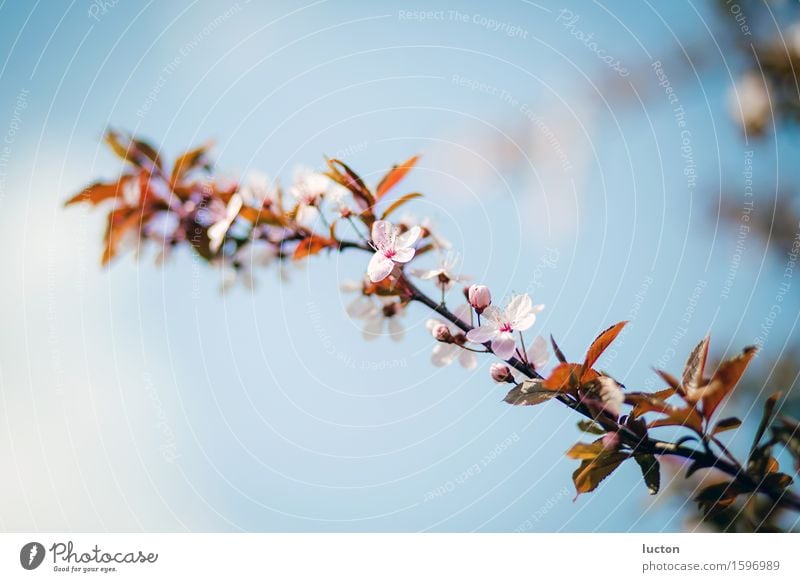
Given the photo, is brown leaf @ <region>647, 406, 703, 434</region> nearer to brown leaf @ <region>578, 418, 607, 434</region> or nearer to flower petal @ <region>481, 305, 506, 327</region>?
brown leaf @ <region>578, 418, 607, 434</region>

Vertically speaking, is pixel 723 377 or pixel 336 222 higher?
pixel 336 222

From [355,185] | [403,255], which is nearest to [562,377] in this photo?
[403,255]

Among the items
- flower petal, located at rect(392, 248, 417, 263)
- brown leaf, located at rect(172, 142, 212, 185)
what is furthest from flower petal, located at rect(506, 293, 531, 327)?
brown leaf, located at rect(172, 142, 212, 185)

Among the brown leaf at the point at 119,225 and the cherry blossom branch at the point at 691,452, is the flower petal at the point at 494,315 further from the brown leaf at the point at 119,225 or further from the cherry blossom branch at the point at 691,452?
the brown leaf at the point at 119,225

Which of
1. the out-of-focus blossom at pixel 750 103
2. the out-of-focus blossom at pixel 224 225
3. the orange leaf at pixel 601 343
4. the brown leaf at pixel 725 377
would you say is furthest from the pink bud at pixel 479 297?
the out-of-focus blossom at pixel 750 103

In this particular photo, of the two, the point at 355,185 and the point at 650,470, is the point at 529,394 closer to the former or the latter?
the point at 650,470

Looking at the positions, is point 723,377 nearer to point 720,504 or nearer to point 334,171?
point 720,504
